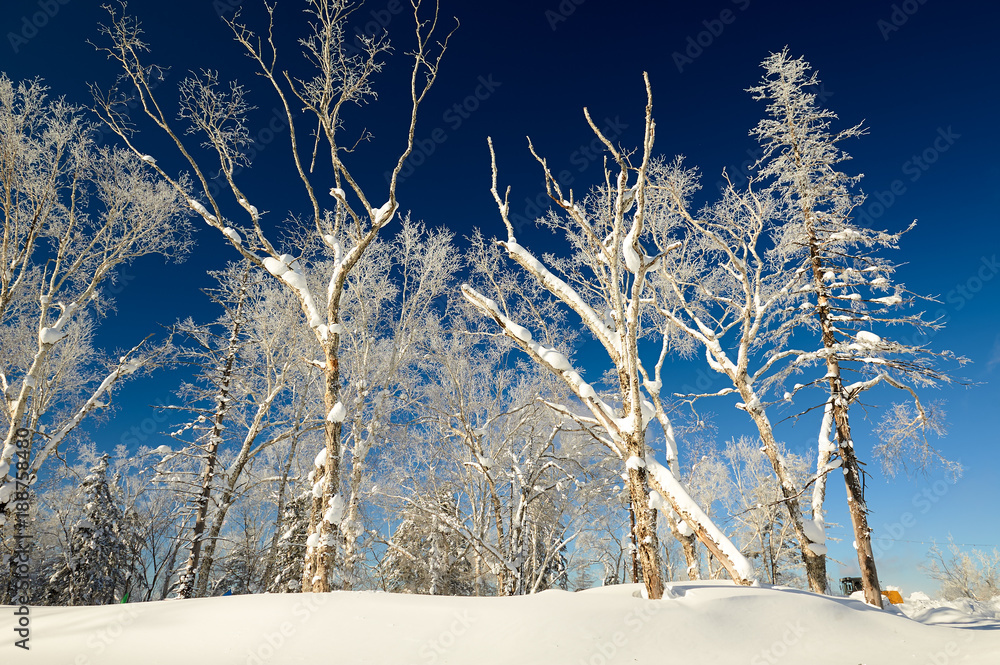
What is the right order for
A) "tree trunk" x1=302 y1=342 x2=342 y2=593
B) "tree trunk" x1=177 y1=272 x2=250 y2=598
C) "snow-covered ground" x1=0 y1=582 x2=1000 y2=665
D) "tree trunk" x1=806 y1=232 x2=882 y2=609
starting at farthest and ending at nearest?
"tree trunk" x1=177 y1=272 x2=250 y2=598 → "tree trunk" x1=806 y1=232 x2=882 y2=609 → "tree trunk" x1=302 y1=342 x2=342 y2=593 → "snow-covered ground" x1=0 y1=582 x2=1000 y2=665

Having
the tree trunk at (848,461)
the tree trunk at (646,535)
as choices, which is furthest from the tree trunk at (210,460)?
the tree trunk at (848,461)

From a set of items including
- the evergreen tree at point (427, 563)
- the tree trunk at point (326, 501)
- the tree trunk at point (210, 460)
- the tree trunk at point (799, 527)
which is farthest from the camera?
the evergreen tree at point (427, 563)

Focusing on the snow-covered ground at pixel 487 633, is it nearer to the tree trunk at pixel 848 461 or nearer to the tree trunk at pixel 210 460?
the tree trunk at pixel 848 461

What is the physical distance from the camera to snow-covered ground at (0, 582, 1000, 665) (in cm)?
339

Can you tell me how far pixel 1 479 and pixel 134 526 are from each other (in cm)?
1262

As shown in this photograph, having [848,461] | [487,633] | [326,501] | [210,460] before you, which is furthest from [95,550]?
[848,461]

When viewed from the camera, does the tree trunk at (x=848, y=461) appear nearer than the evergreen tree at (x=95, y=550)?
Yes

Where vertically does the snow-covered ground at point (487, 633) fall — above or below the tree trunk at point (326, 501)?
below

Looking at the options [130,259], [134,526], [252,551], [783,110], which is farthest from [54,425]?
[783,110]

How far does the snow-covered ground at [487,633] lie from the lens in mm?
3391

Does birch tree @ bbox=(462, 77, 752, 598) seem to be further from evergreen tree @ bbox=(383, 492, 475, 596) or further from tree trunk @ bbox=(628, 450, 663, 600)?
evergreen tree @ bbox=(383, 492, 475, 596)

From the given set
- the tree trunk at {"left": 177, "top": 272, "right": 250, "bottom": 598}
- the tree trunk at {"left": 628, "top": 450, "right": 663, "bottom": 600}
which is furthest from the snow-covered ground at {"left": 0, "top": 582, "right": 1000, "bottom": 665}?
the tree trunk at {"left": 177, "top": 272, "right": 250, "bottom": 598}

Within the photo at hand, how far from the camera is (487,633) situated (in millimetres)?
3734

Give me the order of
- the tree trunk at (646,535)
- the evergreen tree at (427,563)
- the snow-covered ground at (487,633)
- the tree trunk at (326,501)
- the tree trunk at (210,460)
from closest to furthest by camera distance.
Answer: the snow-covered ground at (487,633) < the tree trunk at (646,535) < the tree trunk at (326,501) < the tree trunk at (210,460) < the evergreen tree at (427,563)
